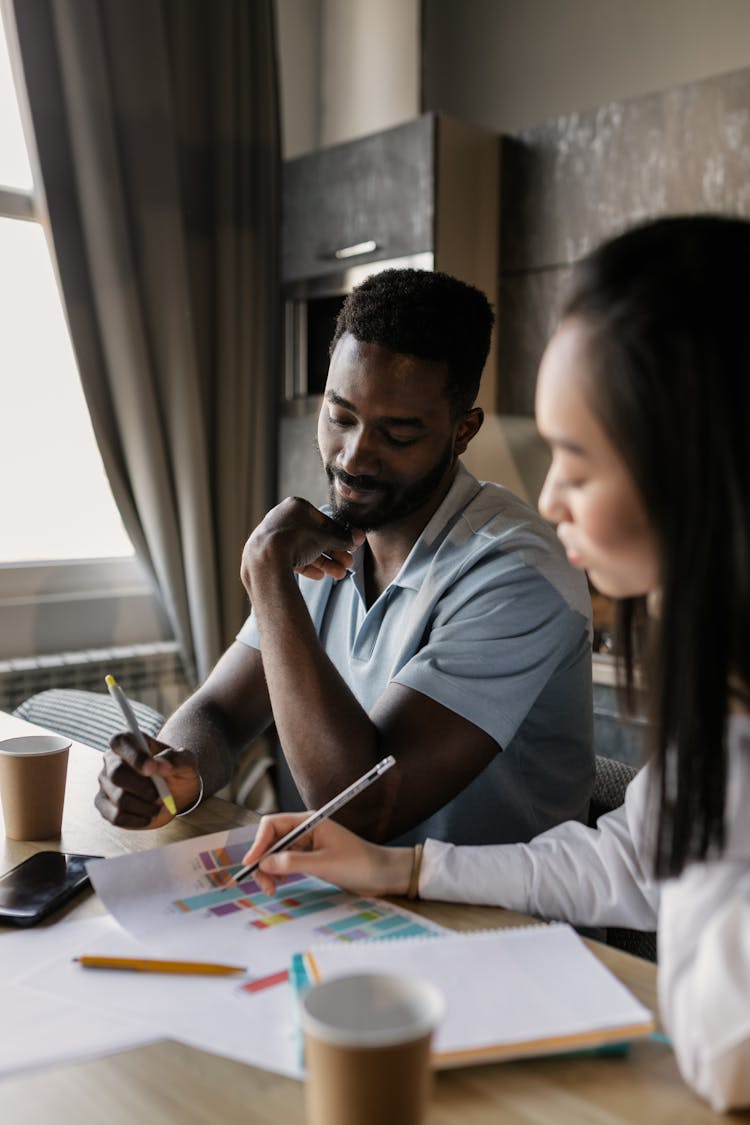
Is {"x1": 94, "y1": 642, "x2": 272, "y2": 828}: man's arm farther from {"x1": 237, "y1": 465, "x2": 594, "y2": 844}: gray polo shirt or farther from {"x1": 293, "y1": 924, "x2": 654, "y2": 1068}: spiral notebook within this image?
{"x1": 293, "y1": 924, "x2": 654, "y2": 1068}: spiral notebook

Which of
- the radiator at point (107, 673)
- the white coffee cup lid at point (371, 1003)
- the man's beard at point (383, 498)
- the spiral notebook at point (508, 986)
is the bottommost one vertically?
the radiator at point (107, 673)

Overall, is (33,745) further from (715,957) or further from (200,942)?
(715,957)

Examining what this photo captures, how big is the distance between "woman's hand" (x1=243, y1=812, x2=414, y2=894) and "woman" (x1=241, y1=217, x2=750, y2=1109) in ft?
1.05

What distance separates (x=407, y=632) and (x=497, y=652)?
162 millimetres

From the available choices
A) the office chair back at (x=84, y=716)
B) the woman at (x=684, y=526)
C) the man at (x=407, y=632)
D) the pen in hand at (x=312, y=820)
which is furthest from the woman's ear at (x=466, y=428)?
the woman at (x=684, y=526)

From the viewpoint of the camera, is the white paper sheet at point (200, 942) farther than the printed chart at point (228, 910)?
No

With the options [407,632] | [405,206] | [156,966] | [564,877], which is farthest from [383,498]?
[405,206]

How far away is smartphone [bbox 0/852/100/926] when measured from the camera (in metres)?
0.90

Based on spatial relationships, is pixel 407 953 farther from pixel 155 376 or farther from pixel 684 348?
pixel 155 376

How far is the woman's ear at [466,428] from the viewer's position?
1539mm

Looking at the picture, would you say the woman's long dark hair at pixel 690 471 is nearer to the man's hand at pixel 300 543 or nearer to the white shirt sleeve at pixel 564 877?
the white shirt sleeve at pixel 564 877

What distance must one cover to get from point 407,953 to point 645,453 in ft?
1.32

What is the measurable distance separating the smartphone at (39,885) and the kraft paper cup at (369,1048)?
417mm

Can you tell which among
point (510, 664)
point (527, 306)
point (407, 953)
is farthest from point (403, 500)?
point (527, 306)
